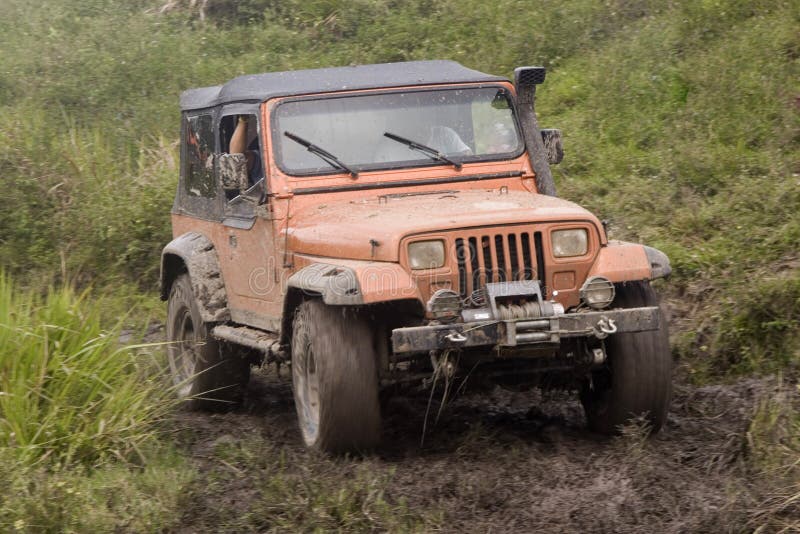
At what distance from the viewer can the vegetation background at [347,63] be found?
5.27m

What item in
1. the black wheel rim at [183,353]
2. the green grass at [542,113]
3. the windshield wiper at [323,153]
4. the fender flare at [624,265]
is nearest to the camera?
the fender flare at [624,265]

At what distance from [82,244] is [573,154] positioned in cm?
427

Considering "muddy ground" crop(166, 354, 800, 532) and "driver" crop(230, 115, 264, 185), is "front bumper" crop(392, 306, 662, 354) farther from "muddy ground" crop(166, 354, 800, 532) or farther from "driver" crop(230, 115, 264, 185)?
"driver" crop(230, 115, 264, 185)

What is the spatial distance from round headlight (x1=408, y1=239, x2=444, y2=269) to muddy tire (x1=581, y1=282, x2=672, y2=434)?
89 cm

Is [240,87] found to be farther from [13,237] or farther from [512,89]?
[13,237]

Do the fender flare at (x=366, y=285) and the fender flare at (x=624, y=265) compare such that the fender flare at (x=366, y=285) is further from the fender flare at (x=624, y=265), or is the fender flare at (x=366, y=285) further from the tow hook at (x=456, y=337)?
A: the fender flare at (x=624, y=265)

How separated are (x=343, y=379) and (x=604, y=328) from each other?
1.11 m

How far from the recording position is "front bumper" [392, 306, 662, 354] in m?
4.88

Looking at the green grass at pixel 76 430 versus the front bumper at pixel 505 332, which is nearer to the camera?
the green grass at pixel 76 430

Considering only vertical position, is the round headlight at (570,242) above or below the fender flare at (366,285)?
above

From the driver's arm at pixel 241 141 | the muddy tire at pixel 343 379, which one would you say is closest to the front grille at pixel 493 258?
the muddy tire at pixel 343 379

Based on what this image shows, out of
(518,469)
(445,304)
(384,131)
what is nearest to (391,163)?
(384,131)

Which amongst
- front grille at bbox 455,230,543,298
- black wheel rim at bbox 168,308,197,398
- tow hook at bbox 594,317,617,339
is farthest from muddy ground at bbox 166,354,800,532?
black wheel rim at bbox 168,308,197,398

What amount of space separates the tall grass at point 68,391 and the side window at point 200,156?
1616 mm
